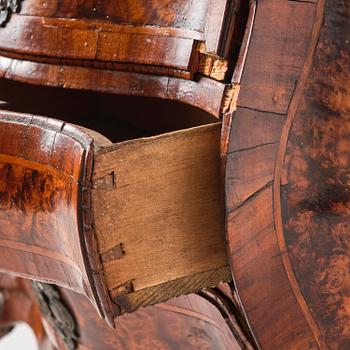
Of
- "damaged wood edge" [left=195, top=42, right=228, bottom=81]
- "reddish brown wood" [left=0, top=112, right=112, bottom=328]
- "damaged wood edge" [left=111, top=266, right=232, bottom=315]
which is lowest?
"damaged wood edge" [left=111, top=266, right=232, bottom=315]

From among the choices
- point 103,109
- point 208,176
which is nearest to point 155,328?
point 103,109

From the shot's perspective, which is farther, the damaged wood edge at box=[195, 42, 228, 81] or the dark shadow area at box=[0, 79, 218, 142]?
the dark shadow area at box=[0, 79, 218, 142]

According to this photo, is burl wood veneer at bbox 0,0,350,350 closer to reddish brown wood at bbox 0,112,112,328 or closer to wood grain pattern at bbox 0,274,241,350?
reddish brown wood at bbox 0,112,112,328

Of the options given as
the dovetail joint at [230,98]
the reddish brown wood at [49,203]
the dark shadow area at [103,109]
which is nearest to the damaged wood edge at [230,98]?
the dovetail joint at [230,98]

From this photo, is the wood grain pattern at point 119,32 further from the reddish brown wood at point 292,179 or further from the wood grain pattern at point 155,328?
the wood grain pattern at point 155,328

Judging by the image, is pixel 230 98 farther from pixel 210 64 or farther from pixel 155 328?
pixel 155 328

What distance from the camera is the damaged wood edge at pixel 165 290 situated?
1.10m

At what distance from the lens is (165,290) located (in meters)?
1.14

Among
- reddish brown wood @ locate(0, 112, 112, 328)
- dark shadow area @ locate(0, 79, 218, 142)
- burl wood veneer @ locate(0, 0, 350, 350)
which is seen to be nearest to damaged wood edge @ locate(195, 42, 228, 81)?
burl wood veneer @ locate(0, 0, 350, 350)

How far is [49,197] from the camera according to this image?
1098 millimetres

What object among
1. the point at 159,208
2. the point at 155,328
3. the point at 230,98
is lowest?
the point at 155,328

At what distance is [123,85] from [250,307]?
0.32m

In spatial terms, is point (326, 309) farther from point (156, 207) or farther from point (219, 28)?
point (219, 28)

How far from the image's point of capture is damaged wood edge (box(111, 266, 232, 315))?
110cm
